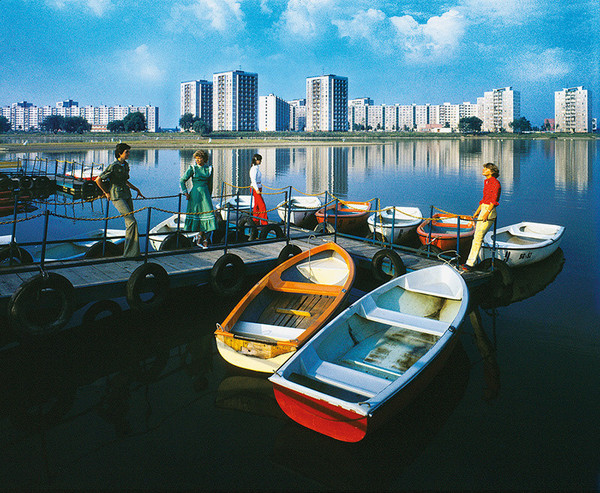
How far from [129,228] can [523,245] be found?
34.5 ft

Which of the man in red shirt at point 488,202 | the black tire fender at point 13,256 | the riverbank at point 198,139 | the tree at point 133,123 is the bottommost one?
the black tire fender at point 13,256

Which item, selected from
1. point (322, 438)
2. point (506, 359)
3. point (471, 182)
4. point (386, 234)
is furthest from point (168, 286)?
point (471, 182)

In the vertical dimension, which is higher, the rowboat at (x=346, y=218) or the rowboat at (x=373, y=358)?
the rowboat at (x=346, y=218)

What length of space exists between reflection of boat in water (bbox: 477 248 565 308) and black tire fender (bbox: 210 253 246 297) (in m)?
5.59

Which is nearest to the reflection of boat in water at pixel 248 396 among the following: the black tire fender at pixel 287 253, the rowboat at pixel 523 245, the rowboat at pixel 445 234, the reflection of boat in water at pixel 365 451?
the reflection of boat in water at pixel 365 451

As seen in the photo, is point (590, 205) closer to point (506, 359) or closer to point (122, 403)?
point (506, 359)

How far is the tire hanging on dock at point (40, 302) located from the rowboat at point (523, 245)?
9.19 meters

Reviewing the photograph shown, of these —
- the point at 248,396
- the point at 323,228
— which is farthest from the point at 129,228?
the point at 323,228

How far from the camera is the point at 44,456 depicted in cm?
551

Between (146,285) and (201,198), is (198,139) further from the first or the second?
(146,285)

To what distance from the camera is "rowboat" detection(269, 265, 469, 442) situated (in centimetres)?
538

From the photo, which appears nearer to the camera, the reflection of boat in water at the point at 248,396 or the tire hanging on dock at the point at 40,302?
the reflection of boat in water at the point at 248,396

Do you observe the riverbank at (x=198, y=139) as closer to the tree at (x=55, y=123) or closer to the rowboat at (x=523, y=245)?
the tree at (x=55, y=123)

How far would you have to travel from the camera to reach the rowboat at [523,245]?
13.6 metres
